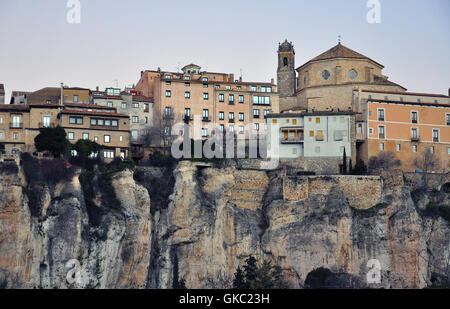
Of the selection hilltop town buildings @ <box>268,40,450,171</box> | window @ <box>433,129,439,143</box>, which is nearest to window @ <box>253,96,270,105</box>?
hilltop town buildings @ <box>268,40,450,171</box>

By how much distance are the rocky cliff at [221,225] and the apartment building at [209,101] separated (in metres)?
8.88

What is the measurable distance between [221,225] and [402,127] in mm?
18489

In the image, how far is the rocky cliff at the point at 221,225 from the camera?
231 ft

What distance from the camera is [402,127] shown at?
278 ft

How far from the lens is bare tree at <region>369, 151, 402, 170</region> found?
3224 inches

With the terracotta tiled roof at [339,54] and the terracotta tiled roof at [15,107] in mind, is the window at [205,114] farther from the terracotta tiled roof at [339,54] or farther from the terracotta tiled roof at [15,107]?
the terracotta tiled roof at [15,107]

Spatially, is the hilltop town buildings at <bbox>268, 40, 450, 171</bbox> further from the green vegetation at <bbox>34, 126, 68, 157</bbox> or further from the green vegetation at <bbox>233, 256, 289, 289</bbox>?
the green vegetation at <bbox>34, 126, 68, 157</bbox>

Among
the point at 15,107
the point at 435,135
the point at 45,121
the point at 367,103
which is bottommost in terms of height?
the point at 435,135

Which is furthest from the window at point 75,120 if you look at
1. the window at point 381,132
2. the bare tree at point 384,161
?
the window at point 381,132

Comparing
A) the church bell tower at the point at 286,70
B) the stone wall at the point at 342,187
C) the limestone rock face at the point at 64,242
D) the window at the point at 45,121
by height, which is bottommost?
the limestone rock face at the point at 64,242

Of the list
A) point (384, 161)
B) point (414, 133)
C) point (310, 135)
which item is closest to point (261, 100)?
point (310, 135)

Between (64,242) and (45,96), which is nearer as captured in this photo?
(64,242)

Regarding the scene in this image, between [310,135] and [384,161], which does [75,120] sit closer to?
[310,135]
